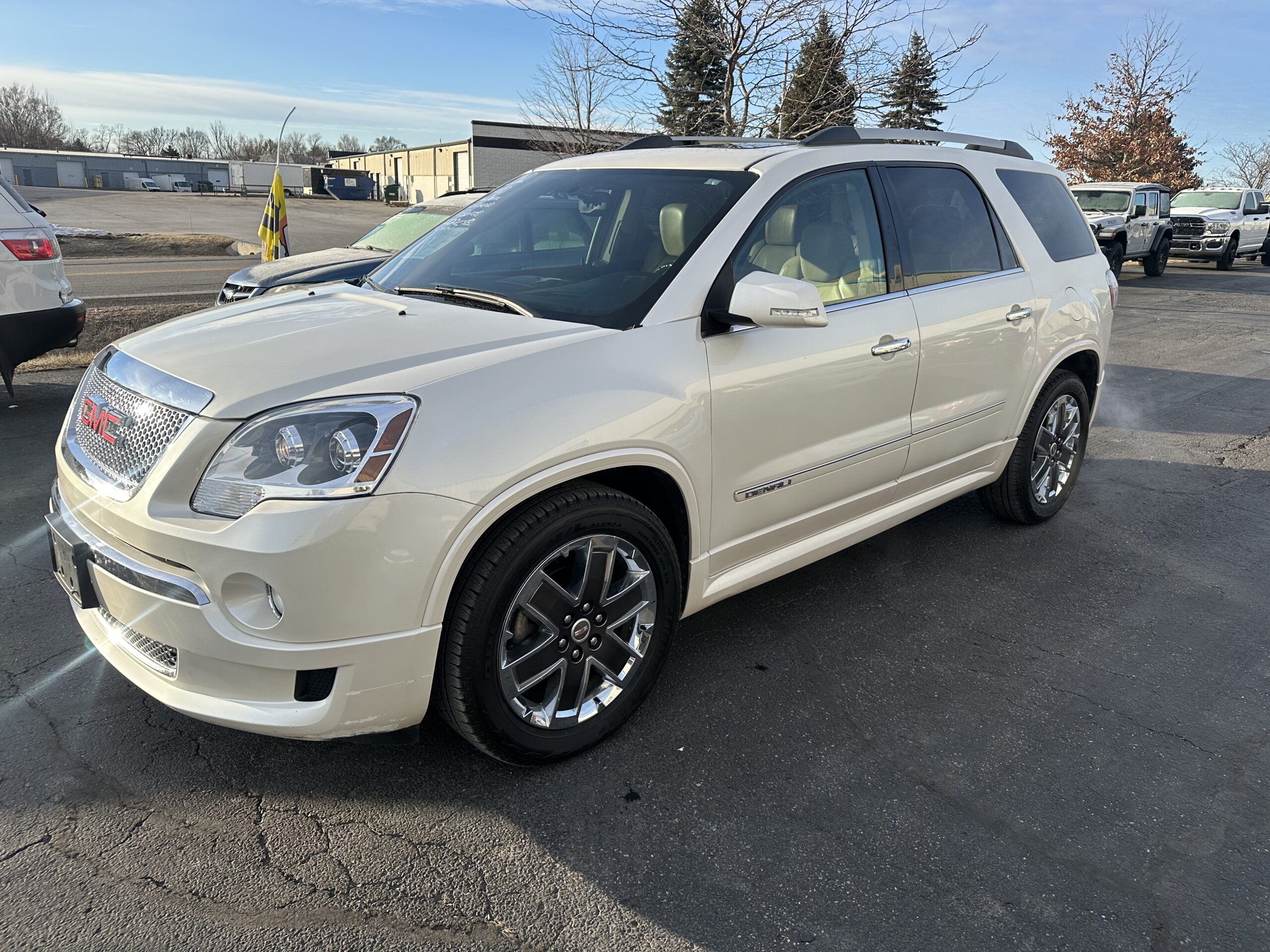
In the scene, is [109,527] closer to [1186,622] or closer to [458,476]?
[458,476]

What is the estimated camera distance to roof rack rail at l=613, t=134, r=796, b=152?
3857 mm

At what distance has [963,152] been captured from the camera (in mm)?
4359

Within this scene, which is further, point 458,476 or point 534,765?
point 534,765

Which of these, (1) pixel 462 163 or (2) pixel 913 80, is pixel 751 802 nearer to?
(2) pixel 913 80

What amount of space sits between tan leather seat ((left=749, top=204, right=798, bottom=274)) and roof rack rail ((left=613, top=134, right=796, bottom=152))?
0.54 m

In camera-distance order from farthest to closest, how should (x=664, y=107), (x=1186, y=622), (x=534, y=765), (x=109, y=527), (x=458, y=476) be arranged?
(x=664, y=107) < (x=1186, y=622) < (x=534, y=765) < (x=109, y=527) < (x=458, y=476)

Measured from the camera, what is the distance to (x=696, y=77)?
43.9ft

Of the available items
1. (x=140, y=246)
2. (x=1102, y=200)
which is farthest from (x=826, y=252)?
(x=140, y=246)

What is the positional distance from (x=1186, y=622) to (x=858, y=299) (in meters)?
2.10

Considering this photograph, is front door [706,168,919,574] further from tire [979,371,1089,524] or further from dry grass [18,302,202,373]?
dry grass [18,302,202,373]

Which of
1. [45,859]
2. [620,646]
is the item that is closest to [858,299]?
[620,646]

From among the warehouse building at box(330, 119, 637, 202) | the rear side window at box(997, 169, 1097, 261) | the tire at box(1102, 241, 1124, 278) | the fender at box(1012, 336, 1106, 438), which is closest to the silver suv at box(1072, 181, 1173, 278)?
the tire at box(1102, 241, 1124, 278)

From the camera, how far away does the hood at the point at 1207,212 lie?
23.8 meters

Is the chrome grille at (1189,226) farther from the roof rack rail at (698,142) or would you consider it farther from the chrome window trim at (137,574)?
the chrome window trim at (137,574)
